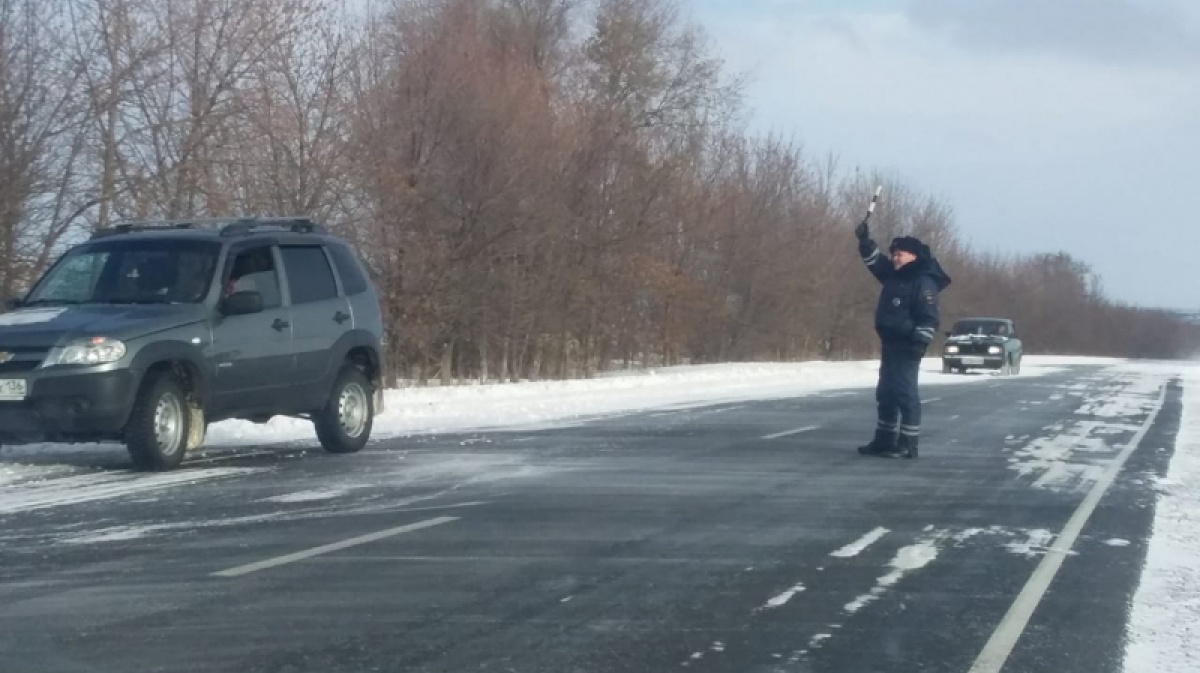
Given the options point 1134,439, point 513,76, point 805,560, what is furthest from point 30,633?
point 513,76

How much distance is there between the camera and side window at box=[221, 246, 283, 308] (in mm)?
12594

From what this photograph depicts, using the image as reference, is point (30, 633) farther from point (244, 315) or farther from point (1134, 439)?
point (1134, 439)

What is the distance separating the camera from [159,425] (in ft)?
38.2

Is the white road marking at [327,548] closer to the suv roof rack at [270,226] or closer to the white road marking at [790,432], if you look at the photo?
the suv roof rack at [270,226]

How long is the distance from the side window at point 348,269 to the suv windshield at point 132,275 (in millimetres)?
1591

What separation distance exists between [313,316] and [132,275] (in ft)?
5.56

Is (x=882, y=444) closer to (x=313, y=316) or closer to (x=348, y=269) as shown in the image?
(x=348, y=269)

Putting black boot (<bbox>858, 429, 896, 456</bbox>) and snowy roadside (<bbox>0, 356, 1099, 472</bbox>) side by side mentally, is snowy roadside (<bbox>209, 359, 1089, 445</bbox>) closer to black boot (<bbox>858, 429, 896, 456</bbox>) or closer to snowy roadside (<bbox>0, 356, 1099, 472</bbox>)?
snowy roadside (<bbox>0, 356, 1099, 472</bbox>)

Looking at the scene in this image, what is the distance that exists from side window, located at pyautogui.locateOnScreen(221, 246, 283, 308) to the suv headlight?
1.38m

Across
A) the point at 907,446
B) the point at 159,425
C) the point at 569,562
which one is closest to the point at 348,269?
the point at 159,425

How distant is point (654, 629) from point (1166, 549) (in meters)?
4.20

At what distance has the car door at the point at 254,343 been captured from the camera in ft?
40.2

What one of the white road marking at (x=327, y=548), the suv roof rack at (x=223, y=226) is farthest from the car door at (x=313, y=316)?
→ the white road marking at (x=327, y=548)

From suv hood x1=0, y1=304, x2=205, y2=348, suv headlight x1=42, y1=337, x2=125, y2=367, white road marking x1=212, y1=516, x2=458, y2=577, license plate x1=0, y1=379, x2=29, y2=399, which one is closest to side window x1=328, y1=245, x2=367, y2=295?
suv hood x1=0, y1=304, x2=205, y2=348
